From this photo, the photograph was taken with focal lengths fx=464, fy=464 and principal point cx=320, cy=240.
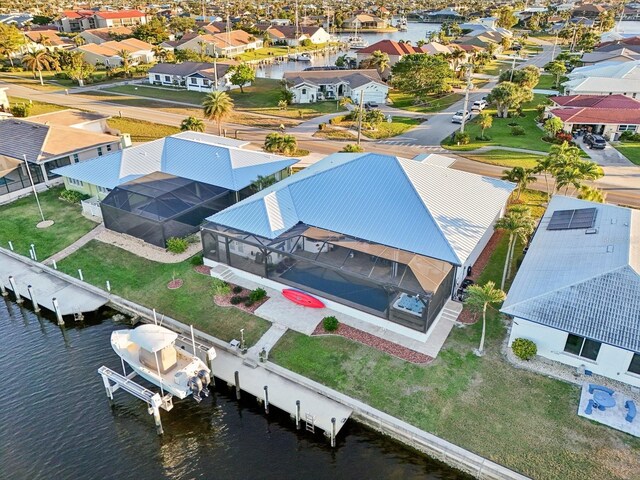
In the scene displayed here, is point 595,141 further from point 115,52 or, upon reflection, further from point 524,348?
point 115,52

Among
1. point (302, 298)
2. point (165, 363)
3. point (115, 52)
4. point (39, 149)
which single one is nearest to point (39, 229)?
point (39, 149)

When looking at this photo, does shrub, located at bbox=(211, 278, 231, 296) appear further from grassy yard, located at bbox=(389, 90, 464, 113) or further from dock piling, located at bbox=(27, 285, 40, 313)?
grassy yard, located at bbox=(389, 90, 464, 113)

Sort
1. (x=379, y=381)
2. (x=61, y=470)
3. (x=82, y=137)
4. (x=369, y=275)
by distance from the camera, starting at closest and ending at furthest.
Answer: (x=61, y=470) → (x=379, y=381) → (x=369, y=275) → (x=82, y=137)

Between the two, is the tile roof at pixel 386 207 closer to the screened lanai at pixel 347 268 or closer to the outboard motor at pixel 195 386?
the screened lanai at pixel 347 268

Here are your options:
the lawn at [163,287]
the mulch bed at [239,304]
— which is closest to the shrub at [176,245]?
the lawn at [163,287]

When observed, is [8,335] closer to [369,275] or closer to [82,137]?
[369,275]

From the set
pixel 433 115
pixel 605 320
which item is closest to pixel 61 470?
pixel 605 320

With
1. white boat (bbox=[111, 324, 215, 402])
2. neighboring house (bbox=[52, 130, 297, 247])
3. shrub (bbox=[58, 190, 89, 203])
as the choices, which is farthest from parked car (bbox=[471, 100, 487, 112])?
white boat (bbox=[111, 324, 215, 402])
